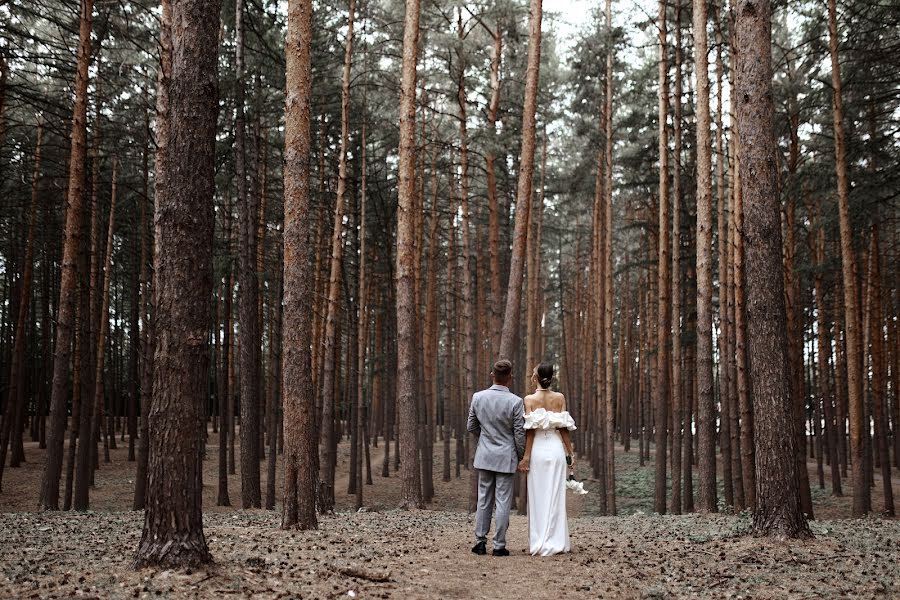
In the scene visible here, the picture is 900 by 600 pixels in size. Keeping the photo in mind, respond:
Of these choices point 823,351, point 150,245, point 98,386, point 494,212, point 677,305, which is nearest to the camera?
point 677,305

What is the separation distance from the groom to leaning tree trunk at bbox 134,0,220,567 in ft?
9.72

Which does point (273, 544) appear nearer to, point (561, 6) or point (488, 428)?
point (488, 428)

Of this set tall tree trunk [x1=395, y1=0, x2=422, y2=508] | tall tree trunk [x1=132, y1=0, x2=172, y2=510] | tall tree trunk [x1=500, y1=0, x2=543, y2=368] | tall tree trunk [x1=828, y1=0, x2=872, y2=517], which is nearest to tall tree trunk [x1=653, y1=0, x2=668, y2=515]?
tall tree trunk [x1=828, y1=0, x2=872, y2=517]

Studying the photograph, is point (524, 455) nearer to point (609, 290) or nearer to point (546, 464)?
point (546, 464)

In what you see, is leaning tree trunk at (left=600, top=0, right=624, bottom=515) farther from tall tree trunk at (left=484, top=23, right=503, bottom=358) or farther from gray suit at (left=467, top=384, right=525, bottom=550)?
gray suit at (left=467, top=384, right=525, bottom=550)

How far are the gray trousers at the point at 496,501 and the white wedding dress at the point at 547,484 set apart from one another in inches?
15.7

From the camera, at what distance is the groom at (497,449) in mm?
7566

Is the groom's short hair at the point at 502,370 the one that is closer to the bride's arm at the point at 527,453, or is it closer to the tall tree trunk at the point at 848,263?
the bride's arm at the point at 527,453

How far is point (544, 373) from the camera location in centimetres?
787

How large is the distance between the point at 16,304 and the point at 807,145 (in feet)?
84.8

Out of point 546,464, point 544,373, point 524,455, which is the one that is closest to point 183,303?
point 544,373

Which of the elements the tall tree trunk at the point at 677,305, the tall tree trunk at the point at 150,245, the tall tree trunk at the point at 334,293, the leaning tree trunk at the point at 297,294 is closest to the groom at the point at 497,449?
the leaning tree trunk at the point at 297,294

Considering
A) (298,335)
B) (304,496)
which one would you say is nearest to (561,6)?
(298,335)

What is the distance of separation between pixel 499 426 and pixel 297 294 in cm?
289
